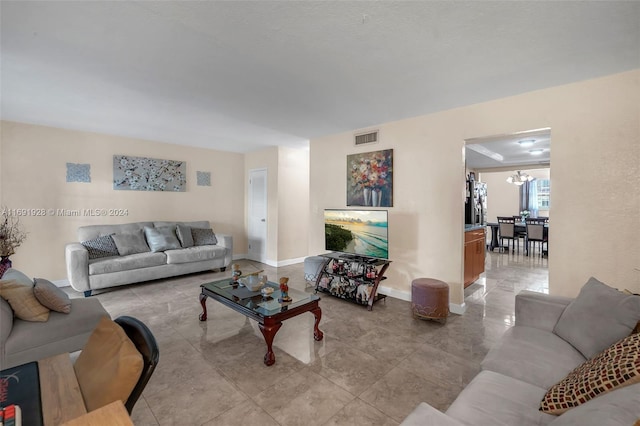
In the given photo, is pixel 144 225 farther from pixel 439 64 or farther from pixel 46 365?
pixel 439 64

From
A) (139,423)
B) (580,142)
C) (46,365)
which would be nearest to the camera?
(46,365)

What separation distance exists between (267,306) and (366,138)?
Answer: 9.24ft

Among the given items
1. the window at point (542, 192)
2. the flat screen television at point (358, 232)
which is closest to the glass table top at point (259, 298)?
the flat screen television at point (358, 232)

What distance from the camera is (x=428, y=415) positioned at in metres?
1.12

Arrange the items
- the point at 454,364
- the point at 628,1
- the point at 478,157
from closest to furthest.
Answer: the point at 628,1 → the point at 454,364 → the point at 478,157

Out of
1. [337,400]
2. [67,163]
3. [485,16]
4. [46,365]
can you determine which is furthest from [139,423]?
[67,163]

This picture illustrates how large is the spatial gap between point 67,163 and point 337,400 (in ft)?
17.1

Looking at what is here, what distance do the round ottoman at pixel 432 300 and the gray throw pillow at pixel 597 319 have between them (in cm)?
110

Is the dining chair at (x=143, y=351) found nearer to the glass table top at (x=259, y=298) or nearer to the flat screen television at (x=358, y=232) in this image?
the glass table top at (x=259, y=298)

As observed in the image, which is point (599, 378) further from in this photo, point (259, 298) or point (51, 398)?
point (259, 298)

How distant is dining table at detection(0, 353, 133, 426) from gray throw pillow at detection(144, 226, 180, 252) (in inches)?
141

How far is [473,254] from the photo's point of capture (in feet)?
13.8

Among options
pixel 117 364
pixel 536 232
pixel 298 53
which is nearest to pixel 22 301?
pixel 117 364

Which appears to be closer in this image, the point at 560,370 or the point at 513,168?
the point at 560,370
